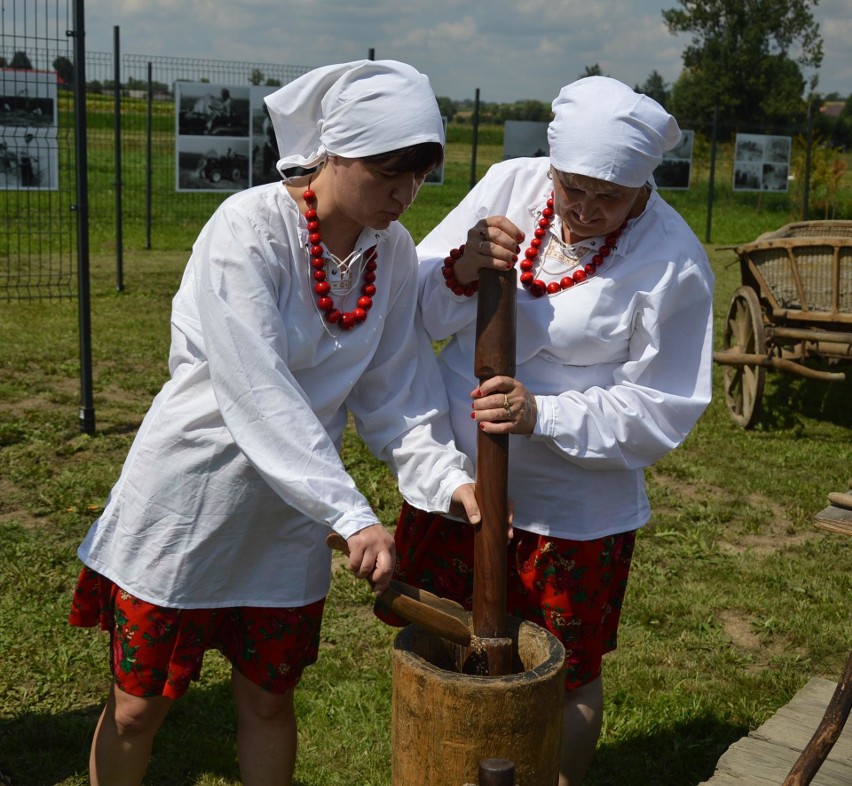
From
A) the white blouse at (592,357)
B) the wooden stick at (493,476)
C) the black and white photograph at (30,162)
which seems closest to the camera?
the wooden stick at (493,476)

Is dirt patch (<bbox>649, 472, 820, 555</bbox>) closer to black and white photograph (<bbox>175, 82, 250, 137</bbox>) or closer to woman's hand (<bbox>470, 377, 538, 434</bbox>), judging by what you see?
woman's hand (<bbox>470, 377, 538, 434</bbox>)

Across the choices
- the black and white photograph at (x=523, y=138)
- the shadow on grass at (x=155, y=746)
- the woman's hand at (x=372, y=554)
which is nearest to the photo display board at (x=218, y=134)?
the black and white photograph at (x=523, y=138)

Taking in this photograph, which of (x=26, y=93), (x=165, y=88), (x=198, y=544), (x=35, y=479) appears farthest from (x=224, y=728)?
(x=165, y=88)

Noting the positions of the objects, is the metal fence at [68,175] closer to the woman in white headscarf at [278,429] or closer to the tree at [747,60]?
the woman in white headscarf at [278,429]

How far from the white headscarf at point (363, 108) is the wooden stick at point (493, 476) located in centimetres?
32

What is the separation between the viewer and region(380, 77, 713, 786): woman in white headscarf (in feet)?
6.98

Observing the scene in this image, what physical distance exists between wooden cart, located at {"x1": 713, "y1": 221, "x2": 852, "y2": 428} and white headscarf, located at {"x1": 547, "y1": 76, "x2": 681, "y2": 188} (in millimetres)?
4492

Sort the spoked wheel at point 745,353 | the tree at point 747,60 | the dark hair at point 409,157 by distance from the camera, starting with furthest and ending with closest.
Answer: the tree at point 747,60
the spoked wheel at point 745,353
the dark hair at point 409,157

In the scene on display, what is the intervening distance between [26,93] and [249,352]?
563cm

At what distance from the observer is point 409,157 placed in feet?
6.41

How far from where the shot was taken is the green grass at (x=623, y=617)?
10.6ft

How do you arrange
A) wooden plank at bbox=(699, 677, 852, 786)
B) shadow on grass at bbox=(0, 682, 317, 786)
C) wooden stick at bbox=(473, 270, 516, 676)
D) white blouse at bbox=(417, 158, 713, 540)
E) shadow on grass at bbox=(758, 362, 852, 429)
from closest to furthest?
wooden stick at bbox=(473, 270, 516, 676), white blouse at bbox=(417, 158, 713, 540), wooden plank at bbox=(699, 677, 852, 786), shadow on grass at bbox=(0, 682, 317, 786), shadow on grass at bbox=(758, 362, 852, 429)

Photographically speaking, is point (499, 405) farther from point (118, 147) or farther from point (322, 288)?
point (118, 147)

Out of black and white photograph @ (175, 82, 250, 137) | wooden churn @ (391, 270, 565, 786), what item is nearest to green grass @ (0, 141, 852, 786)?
wooden churn @ (391, 270, 565, 786)
